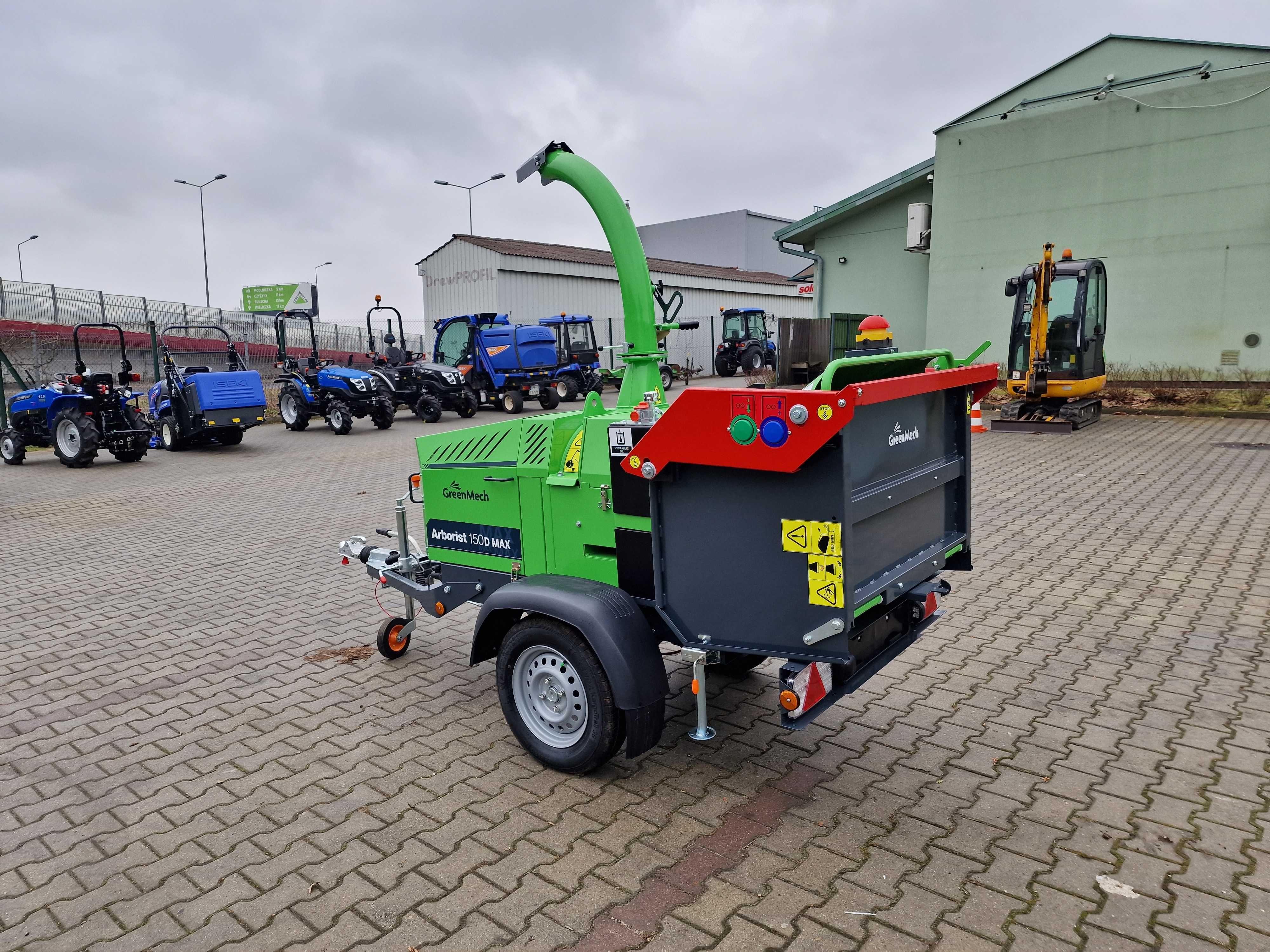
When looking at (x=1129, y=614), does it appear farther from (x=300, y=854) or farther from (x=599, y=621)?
(x=300, y=854)

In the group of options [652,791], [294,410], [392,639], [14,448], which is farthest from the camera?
[294,410]

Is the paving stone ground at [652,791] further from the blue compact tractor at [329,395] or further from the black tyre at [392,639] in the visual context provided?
the blue compact tractor at [329,395]

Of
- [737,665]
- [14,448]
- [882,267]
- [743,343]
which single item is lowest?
[737,665]

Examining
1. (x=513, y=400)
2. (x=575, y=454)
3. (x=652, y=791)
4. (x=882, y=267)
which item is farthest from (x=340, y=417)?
(x=652, y=791)

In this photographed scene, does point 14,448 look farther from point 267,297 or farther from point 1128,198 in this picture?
point 267,297

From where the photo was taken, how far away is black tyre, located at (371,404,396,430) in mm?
17688

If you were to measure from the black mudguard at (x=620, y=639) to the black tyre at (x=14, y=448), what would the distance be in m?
14.0

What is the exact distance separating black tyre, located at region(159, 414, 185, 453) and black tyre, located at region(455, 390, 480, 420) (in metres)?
6.12

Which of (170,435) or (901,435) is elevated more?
(901,435)

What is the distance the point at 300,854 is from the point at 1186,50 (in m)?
19.9

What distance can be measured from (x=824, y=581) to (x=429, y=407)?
57.4 feet

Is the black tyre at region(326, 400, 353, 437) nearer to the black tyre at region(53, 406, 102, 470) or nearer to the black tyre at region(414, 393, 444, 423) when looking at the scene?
the black tyre at region(414, 393, 444, 423)

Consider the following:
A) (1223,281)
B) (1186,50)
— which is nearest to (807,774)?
(1223,281)

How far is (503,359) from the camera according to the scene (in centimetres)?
2044
